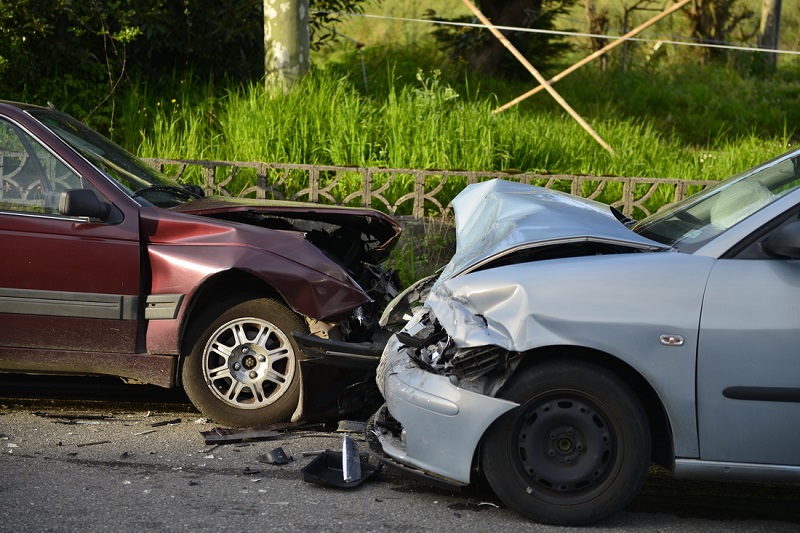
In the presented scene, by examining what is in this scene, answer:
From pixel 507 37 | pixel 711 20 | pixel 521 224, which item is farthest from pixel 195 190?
pixel 711 20

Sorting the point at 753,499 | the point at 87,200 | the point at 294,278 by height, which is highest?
the point at 87,200

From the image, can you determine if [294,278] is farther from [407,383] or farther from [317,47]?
[317,47]

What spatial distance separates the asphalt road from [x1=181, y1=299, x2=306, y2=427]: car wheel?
160mm

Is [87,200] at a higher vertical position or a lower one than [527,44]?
lower

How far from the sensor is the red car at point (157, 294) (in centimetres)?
535

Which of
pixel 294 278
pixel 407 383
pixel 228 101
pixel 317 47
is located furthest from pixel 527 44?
pixel 407 383

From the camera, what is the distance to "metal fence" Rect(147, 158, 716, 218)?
354 inches

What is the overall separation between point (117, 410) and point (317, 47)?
762 centimetres

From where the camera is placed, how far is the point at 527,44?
1526 cm

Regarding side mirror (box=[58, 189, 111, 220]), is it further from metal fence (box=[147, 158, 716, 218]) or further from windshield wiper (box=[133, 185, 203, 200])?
metal fence (box=[147, 158, 716, 218])

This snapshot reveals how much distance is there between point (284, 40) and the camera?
10664 mm

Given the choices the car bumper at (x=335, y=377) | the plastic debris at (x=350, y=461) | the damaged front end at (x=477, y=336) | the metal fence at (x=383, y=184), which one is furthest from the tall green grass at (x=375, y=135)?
the damaged front end at (x=477, y=336)

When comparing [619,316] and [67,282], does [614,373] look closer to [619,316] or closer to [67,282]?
[619,316]

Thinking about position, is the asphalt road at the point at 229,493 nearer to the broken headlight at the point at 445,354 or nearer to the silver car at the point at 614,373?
the silver car at the point at 614,373
